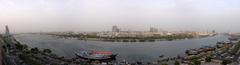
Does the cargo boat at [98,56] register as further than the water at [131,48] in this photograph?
No

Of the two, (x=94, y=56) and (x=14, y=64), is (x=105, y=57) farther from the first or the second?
(x=14, y=64)

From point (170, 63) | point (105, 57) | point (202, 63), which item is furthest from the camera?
point (105, 57)

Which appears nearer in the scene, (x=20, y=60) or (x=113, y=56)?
(x=20, y=60)

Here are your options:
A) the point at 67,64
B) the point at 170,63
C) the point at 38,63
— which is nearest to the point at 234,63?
the point at 170,63

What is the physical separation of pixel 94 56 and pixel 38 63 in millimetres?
5621

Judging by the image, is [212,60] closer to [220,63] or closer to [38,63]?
[220,63]

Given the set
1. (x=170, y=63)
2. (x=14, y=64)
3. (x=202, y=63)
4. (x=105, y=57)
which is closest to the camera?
(x=14, y=64)

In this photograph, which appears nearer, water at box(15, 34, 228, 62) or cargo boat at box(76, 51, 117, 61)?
cargo boat at box(76, 51, 117, 61)

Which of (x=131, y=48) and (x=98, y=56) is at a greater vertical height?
(x=98, y=56)

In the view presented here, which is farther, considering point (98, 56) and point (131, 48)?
point (131, 48)

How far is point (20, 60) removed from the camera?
13562 mm

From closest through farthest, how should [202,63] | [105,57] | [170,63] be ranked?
[202,63] → [170,63] → [105,57]

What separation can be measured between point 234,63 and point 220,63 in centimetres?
51

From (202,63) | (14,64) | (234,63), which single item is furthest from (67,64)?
(234,63)
